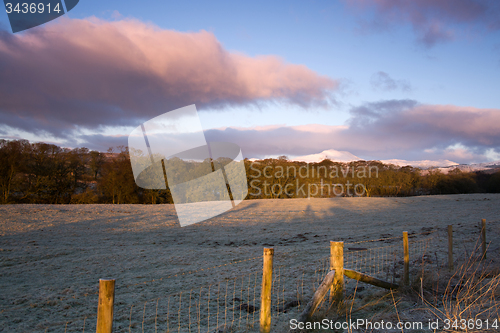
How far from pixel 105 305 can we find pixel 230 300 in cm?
297

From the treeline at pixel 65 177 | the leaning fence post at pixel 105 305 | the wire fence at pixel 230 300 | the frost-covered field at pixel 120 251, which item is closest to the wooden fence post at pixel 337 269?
the wire fence at pixel 230 300

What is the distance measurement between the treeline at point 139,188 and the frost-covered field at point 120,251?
13060 millimetres

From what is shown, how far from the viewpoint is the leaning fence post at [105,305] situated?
6.79 ft

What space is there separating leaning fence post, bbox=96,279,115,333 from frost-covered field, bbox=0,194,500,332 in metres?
1.79

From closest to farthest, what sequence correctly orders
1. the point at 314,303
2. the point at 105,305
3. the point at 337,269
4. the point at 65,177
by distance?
the point at 105,305, the point at 314,303, the point at 337,269, the point at 65,177

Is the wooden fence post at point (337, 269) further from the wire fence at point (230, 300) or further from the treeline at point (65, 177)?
the treeline at point (65, 177)

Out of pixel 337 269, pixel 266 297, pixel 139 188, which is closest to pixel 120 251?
pixel 266 297

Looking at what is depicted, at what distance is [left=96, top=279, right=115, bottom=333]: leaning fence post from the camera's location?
2068mm

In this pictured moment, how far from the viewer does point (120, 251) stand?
8.55m

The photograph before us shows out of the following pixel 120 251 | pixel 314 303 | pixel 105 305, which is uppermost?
pixel 105 305

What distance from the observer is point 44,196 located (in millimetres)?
27141

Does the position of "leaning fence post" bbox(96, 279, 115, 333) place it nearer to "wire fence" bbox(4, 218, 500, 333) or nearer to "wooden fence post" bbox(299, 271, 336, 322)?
"wire fence" bbox(4, 218, 500, 333)

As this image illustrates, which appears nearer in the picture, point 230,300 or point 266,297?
point 266,297

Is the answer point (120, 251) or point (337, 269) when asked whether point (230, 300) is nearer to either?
point (337, 269)
